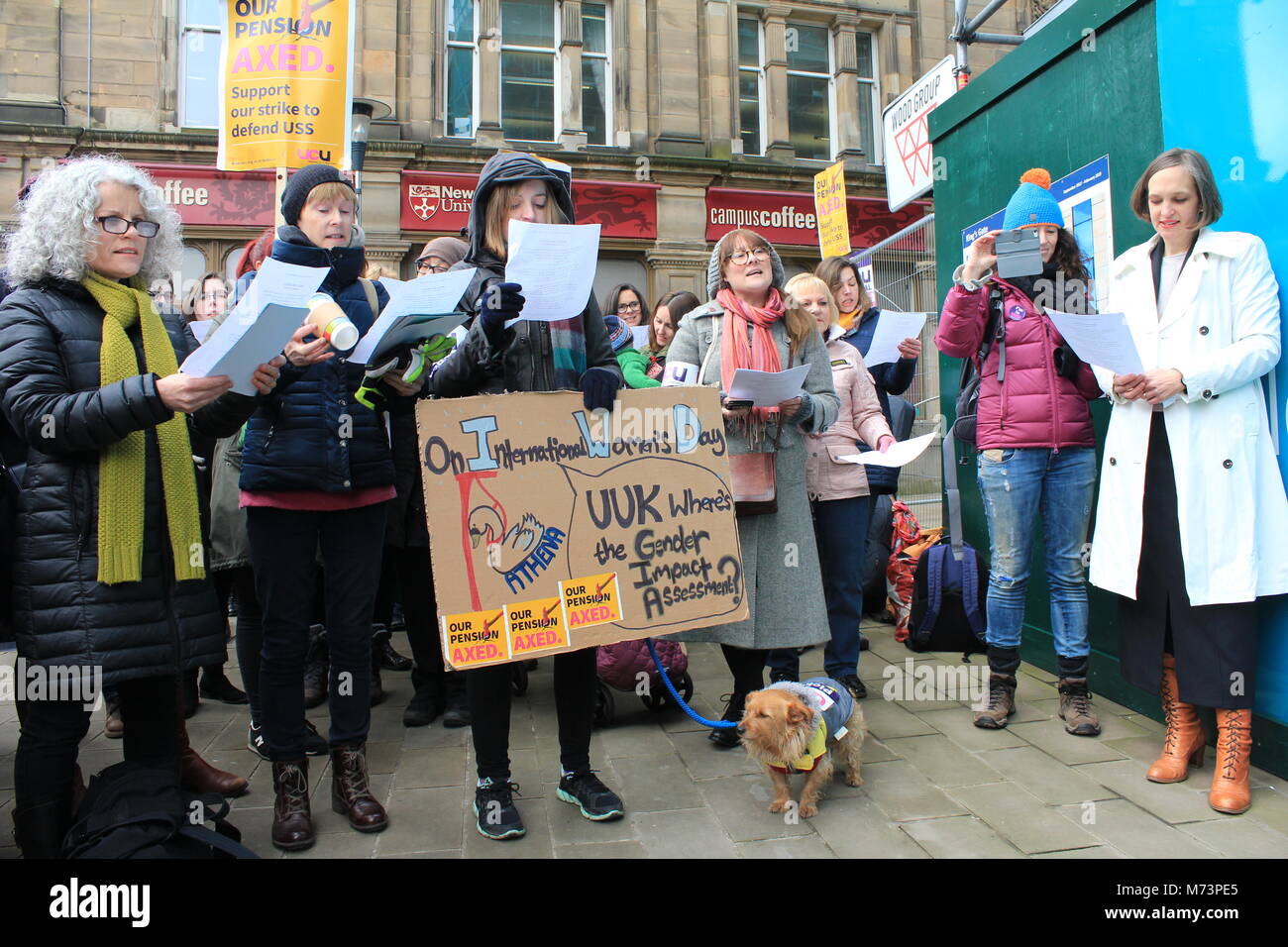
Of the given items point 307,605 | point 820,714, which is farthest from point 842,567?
point 307,605

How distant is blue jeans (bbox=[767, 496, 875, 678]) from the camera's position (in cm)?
403

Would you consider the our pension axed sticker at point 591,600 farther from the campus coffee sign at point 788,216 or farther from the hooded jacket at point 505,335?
the campus coffee sign at point 788,216

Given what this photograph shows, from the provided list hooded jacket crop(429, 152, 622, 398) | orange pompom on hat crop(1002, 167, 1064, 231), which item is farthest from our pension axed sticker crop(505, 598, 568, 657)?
orange pompom on hat crop(1002, 167, 1064, 231)

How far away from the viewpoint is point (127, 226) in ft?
8.39

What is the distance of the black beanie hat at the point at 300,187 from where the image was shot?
293 cm

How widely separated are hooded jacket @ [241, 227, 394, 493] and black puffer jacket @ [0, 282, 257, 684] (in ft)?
0.83

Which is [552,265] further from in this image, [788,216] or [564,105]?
[788,216]

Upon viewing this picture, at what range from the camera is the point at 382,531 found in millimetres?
3049

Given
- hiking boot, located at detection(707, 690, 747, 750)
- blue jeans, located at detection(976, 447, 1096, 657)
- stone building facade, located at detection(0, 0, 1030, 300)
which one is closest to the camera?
hiking boot, located at detection(707, 690, 747, 750)

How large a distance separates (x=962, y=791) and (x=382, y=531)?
7.50 ft

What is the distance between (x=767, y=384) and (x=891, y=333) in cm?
151

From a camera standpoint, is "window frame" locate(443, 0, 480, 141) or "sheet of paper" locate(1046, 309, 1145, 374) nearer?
"sheet of paper" locate(1046, 309, 1145, 374)

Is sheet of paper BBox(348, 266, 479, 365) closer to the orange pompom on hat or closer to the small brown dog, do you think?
the small brown dog
